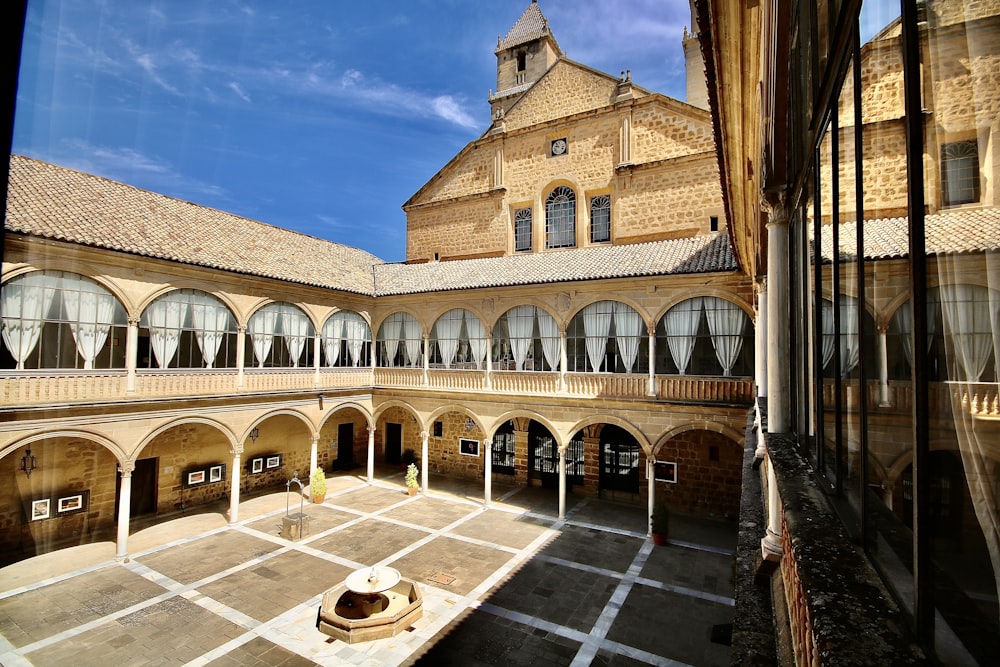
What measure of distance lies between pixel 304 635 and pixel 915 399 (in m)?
10.7

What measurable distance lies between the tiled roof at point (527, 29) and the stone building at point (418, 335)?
9.58 m

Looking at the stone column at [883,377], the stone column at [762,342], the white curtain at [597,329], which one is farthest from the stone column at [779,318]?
the white curtain at [597,329]

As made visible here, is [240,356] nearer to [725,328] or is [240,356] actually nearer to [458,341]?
[458,341]

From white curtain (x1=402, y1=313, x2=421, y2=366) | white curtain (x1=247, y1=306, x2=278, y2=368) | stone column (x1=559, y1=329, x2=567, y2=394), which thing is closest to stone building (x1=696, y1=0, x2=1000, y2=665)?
stone column (x1=559, y1=329, x2=567, y2=394)

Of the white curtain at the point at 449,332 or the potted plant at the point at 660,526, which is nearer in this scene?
the potted plant at the point at 660,526

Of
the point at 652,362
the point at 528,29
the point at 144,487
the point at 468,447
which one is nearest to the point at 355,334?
the point at 468,447

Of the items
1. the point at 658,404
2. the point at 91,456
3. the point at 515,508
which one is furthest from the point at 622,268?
the point at 91,456

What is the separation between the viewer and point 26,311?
10.9 metres

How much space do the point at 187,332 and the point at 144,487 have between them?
5195 millimetres

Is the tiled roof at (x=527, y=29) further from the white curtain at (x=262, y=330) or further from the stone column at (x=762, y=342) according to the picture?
the stone column at (x=762, y=342)

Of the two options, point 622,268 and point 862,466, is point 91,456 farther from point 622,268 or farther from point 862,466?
point 862,466

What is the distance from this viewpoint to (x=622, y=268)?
49.4 feet

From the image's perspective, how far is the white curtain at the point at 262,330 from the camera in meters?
15.8

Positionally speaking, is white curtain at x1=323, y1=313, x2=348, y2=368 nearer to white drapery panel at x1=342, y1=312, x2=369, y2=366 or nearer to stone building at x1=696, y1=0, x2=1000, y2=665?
white drapery panel at x1=342, y1=312, x2=369, y2=366
